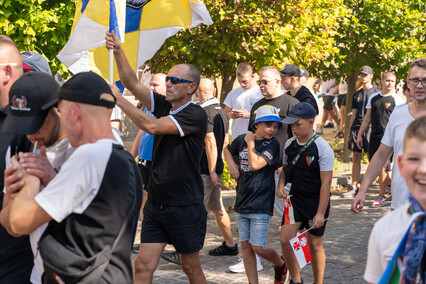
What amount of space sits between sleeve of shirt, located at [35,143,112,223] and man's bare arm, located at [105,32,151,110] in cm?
237

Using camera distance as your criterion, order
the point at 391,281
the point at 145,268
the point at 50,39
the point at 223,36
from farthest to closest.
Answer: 1. the point at 223,36
2. the point at 50,39
3. the point at 145,268
4. the point at 391,281

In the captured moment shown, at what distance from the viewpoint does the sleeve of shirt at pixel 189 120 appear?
5.27 meters

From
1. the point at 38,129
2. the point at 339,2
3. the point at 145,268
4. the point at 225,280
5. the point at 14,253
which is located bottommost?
the point at 225,280

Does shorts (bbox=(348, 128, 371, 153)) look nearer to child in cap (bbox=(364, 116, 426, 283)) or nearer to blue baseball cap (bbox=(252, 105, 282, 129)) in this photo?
blue baseball cap (bbox=(252, 105, 282, 129))

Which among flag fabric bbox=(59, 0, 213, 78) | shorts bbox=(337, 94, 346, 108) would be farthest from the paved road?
shorts bbox=(337, 94, 346, 108)

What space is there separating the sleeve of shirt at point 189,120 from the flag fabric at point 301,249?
127 cm

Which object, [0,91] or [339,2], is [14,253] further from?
[339,2]

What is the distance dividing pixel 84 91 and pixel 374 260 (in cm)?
146

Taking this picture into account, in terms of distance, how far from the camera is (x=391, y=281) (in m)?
2.68

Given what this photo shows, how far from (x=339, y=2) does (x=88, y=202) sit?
10590 mm

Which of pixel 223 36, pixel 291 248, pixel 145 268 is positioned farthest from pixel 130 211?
pixel 223 36

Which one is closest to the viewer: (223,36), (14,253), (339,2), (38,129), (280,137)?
(38,129)

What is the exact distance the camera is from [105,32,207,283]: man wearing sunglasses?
5297 mm

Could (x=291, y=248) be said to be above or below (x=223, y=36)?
below
